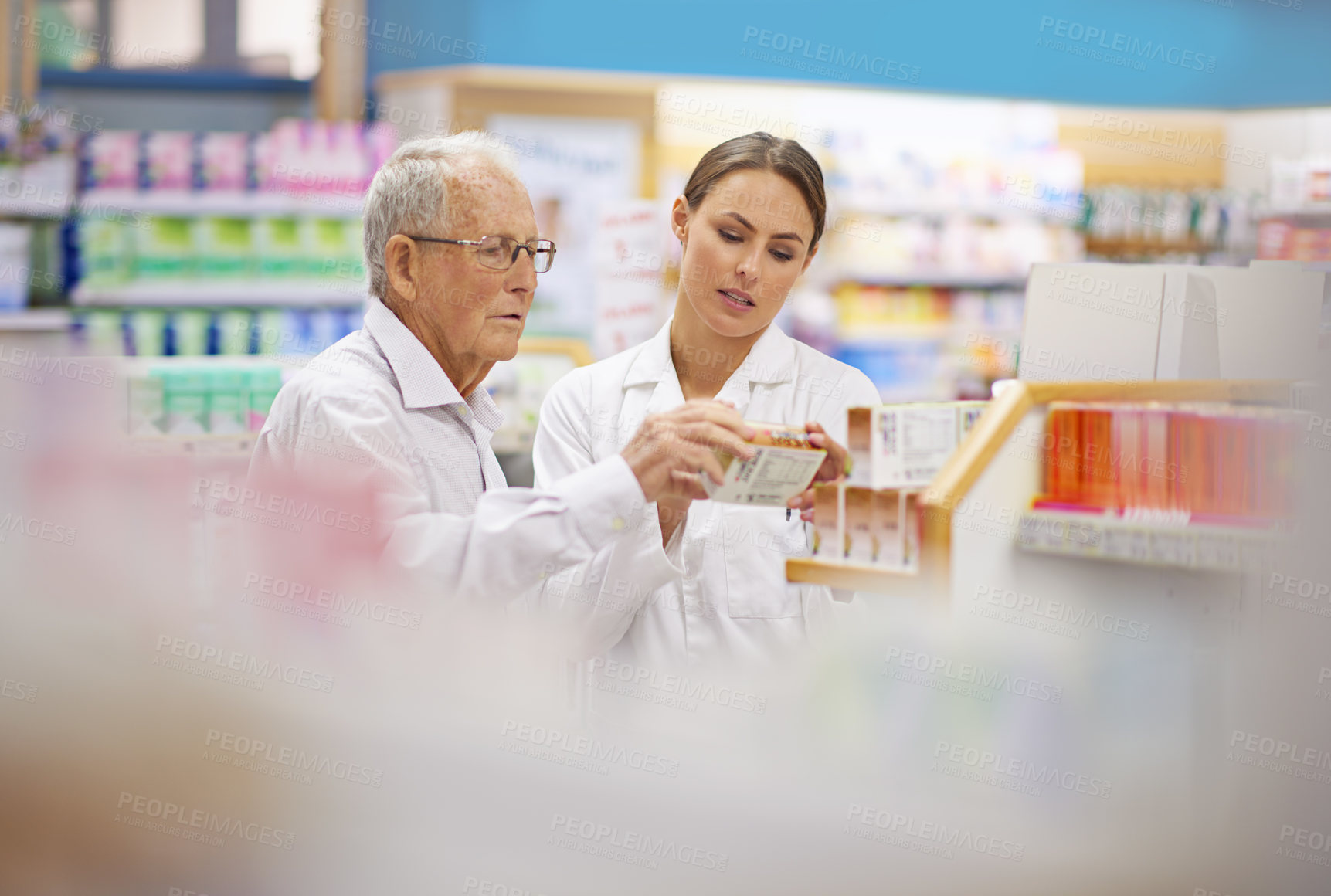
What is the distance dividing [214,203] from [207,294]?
0.43 meters

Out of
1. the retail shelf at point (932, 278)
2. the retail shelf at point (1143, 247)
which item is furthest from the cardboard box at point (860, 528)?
the retail shelf at point (1143, 247)

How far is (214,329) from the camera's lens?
5.85 metres

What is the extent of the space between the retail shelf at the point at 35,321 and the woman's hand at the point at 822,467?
500 centimetres

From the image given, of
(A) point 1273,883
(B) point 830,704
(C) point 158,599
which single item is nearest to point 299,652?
(C) point 158,599

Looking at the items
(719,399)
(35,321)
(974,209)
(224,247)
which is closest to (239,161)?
(224,247)

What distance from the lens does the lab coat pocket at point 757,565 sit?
2.02m

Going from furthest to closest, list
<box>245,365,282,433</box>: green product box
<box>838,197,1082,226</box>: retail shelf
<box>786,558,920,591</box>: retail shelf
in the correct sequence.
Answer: <box>838,197,1082,226</box>: retail shelf, <box>245,365,282,433</box>: green product box, <box>786,558,920,591</box>: retail shelf

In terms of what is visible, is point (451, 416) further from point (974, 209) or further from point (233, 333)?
point (974, 209)

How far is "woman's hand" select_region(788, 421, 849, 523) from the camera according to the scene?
1.63 meters

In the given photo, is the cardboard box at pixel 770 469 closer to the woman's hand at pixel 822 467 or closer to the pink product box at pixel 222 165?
the woman's hand at pixel 822 467

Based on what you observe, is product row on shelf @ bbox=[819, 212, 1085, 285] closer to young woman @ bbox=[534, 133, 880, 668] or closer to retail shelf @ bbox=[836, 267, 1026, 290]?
retail shelf @ bbox=[836, 267, 1026, 290]

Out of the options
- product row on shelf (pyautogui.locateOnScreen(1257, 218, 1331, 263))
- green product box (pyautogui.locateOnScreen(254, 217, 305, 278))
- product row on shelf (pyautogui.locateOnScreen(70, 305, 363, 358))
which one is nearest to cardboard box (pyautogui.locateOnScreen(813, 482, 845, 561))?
product row on shelf (pyautogui.locateOnScreen(70, 305, 363, 358))

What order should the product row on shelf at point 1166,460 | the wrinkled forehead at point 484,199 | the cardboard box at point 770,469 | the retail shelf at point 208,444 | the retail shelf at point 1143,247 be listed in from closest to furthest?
1. the cardboard box at point 770,469
2. the wrinkled forehead at point 484,199
3. the product row on shelf at point 1166,460
4. the retail shelf at point 208,444
5. the retail shelf at point 1143,247

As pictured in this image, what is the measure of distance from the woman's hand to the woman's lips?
1.01ft
